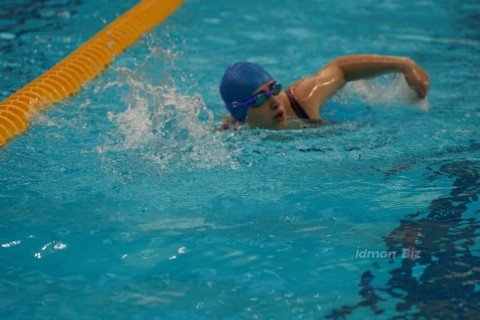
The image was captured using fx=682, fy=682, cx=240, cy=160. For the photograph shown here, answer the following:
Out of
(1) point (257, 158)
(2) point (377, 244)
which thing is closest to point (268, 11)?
(1) point (257, 158)

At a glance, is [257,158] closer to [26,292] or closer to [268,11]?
[26,292]

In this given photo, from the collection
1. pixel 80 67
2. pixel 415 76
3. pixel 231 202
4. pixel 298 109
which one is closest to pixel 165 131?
pixel 298 109

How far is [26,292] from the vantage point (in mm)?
2816

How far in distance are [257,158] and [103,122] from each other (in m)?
1.23

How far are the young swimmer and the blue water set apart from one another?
14cm

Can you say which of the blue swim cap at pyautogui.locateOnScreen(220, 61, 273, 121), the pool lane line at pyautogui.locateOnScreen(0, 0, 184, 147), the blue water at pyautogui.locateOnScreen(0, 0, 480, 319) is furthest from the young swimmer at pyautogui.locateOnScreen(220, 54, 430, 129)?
the pool lane line at pyautogui.locateOnScreen(0, 0, 184, 147)

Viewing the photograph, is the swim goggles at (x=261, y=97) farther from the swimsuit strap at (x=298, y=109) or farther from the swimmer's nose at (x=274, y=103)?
the swimsuit strap at (x=298, y=109)

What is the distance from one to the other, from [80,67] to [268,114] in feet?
6.45

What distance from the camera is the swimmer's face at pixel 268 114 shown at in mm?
4313

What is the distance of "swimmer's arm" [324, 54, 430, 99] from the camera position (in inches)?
180

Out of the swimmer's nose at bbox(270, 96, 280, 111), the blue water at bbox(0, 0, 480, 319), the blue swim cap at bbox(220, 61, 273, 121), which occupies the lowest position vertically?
the blue water at bbox(0, 0, 480, 319)

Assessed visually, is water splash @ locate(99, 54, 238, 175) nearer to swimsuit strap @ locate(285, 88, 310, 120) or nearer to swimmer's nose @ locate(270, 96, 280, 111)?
swimmer's nose @ locate(270, 96, 280, 111)

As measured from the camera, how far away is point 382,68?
464 centimetres

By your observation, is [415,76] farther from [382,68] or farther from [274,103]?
[274,103]
